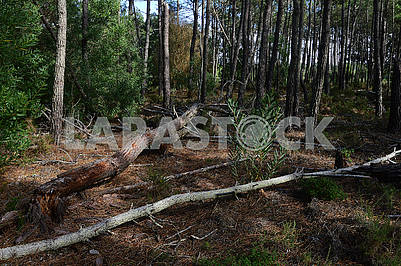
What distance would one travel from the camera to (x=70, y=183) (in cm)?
350

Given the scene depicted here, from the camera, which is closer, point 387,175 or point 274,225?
point 274,225

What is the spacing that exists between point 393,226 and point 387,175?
1.38 metres

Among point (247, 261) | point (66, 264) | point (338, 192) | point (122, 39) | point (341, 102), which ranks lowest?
point (66, 264)

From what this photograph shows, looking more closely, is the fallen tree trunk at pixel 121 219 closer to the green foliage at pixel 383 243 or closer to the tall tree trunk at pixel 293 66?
the green foliage at pixel 383 243

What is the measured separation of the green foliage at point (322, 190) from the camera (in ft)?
11.9

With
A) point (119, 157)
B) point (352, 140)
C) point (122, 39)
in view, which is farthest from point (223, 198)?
point (122, 39)

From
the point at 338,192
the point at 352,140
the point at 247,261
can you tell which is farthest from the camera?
the point at 352,140

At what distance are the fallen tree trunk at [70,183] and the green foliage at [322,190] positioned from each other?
121 inches

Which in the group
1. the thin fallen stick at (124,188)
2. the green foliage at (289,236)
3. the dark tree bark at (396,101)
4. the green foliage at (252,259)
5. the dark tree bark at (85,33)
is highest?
the dark tree bark at (85,33)

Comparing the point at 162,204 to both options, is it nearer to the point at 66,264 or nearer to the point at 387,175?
the point at 66,264

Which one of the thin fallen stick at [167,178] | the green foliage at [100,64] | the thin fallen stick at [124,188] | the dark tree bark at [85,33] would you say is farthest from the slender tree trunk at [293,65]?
the dark tree bark at [85,33]

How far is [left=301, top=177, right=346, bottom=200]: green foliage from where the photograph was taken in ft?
11.9

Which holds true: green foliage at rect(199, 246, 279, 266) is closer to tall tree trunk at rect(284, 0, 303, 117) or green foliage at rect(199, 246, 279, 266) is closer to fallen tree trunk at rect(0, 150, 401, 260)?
fallen tree trunk at rect(0, 150, 401, 260)

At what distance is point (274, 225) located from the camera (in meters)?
3.12
